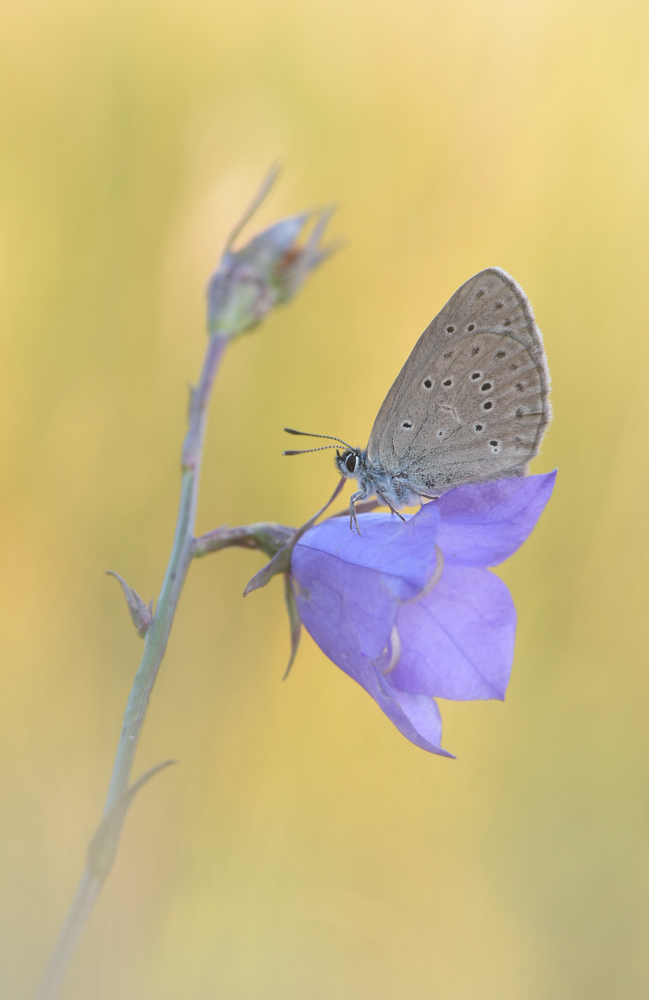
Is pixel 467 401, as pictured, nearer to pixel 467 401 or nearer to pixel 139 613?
pixel 467 401

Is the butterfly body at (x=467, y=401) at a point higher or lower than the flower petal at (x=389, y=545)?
higher

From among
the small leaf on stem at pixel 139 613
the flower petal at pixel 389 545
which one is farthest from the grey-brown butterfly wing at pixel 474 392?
the small leaf on stem at pixel 139 613

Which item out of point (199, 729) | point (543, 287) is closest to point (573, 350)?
point (543, 287)

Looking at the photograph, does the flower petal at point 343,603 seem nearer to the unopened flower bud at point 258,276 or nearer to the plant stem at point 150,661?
the plant stem at point 150,661

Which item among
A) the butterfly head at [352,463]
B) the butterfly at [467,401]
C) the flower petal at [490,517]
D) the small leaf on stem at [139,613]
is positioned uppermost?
the butterfly at [467,401]

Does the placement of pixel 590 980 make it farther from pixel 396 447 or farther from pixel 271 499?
pixel 396 447

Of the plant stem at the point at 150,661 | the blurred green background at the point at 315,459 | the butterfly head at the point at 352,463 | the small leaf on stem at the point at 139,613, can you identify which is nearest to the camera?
the plant stem at the point at 150,661
